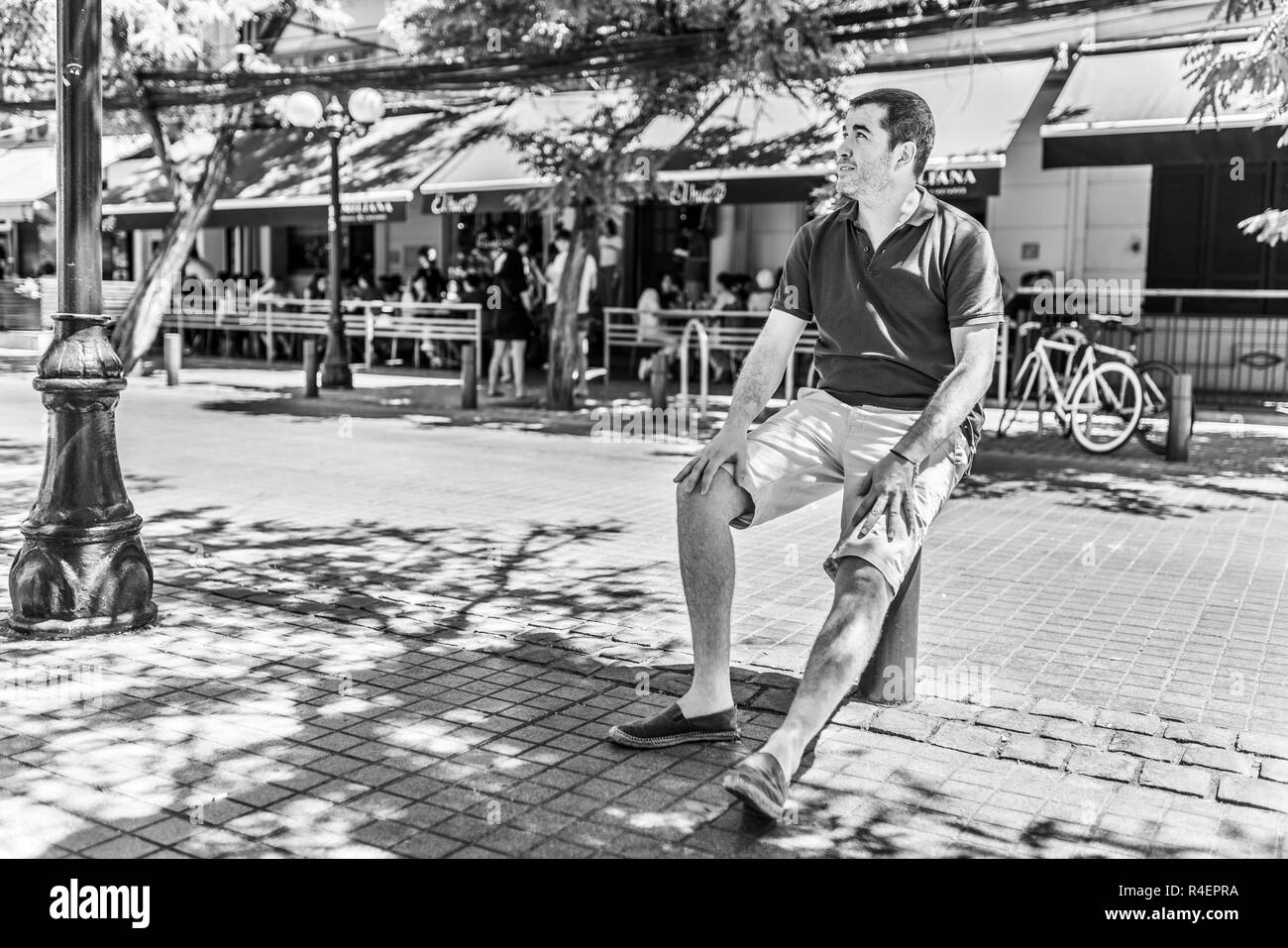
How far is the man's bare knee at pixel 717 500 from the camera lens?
153 inches

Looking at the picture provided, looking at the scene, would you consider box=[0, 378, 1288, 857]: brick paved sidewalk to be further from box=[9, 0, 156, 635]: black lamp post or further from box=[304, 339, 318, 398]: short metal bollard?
box=[304, 339, 318, 398]: short metal bollard

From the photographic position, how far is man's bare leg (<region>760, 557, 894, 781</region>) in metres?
3.51

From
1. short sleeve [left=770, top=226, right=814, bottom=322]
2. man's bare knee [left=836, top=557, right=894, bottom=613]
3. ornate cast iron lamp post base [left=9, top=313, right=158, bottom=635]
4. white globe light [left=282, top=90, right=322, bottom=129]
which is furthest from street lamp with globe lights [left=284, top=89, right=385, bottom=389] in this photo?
man's bare knee [left=836, top=557, right=894, bottom=613]

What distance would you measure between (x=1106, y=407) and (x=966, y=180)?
4127 millimetres

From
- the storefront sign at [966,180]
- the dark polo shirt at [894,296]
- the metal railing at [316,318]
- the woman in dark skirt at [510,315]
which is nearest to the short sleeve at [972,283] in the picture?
the dark polo shirt at [894,296]

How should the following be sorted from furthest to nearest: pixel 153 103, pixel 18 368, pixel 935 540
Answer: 1. pixel 18 368
2. pixel 153 103
3. pixel 935 540

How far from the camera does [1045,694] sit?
15.6ft

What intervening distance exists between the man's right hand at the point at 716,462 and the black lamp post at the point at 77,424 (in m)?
2.69

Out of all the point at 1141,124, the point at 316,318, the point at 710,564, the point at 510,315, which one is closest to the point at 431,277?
the point at 316,318

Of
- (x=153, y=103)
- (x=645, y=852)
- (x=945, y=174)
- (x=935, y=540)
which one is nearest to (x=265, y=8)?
(x=153, y=103)

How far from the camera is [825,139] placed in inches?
640

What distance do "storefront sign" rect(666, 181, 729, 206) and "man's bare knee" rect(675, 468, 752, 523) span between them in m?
12.9
